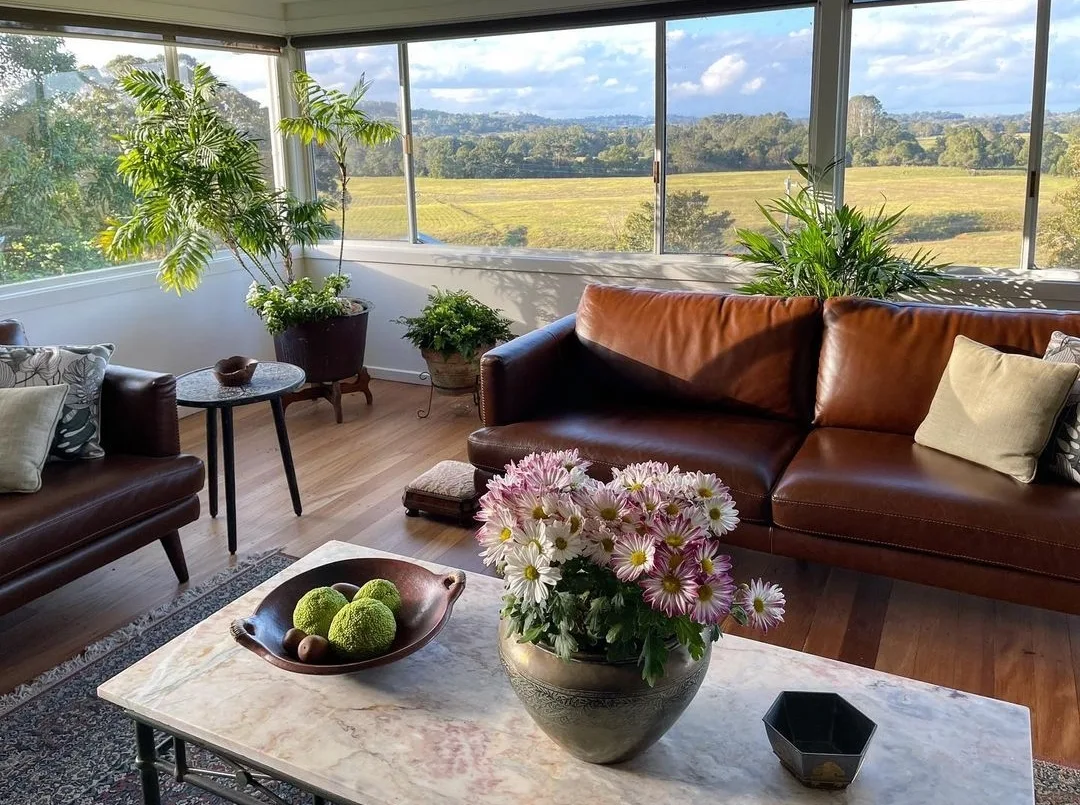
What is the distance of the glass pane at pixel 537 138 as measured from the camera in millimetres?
4473

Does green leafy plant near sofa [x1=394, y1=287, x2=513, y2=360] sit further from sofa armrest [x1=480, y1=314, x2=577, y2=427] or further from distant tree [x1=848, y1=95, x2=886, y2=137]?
distant tree [x1=848, y1=95, x2=886, y2=137]

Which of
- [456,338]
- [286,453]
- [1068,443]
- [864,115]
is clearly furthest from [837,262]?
[286,453]

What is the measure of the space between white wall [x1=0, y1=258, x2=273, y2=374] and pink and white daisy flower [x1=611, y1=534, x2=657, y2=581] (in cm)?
347

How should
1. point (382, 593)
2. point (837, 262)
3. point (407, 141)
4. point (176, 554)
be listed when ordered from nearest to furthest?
point (382, 593)
point (176, 554)
point (837, 262)
point (407, 141)

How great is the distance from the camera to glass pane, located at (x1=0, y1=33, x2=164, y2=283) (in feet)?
12.9

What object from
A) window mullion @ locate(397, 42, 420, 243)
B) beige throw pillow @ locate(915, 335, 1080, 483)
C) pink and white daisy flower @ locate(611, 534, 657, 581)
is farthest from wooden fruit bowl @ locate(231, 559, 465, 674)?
window mullion @ locate(397, 42, 420, 243)

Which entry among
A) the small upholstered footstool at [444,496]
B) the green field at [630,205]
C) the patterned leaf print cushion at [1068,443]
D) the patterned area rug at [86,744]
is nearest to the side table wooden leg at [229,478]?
the patterned area rug at [86,744]

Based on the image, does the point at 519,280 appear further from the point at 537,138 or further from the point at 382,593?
the point at 382,593

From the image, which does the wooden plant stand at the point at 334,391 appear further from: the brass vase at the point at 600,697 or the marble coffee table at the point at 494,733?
the brass vase at the point at 600,697

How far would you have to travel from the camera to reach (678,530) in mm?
1302

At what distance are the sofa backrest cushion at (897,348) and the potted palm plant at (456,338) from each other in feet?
5.94

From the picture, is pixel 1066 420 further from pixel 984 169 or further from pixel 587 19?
pixel 587 19

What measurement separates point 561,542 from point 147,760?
98 cm

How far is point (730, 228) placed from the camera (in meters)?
4.35
